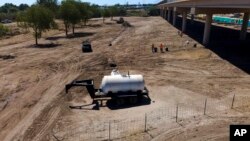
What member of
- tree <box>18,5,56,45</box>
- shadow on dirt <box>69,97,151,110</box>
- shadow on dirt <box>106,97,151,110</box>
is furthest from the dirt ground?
tree <box>18,5,56,45</box>

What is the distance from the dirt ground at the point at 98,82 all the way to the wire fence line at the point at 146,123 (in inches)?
29.6

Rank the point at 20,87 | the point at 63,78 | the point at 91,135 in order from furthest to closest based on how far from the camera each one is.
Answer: the point at 63,78, the point at 20,87, the point at 91,135

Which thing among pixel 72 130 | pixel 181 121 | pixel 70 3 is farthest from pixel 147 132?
pixel 70 3

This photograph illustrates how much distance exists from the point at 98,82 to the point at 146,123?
12703 millimetres

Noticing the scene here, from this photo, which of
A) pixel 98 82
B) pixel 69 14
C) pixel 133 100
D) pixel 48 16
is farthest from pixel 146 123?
pixel 69 14

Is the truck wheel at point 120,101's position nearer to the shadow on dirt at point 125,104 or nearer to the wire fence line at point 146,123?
the shadow on dirt at point 125,104

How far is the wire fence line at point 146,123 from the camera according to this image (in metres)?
20.5

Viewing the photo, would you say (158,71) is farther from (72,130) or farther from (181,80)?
(72,130)

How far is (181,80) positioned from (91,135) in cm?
1695

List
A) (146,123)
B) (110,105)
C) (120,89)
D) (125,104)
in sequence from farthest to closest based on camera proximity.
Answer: (125,104)
(120,89)
(110,105)
(146,123)

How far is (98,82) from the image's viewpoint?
33.9 meters

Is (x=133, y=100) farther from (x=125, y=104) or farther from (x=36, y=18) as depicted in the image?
(x=36, y=18)

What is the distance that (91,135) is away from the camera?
20484 millimetres

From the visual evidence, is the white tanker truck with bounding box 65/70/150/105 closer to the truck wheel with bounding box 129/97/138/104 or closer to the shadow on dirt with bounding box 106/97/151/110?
the truck wheel with bounding box 129/97/138/104
